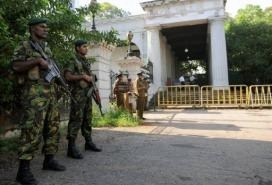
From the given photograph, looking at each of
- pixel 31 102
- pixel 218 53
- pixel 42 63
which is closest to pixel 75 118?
pixel 31 102

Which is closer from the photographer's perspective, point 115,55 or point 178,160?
point 178,160

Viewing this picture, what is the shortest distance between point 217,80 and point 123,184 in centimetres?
1950

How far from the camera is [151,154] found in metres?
5.50

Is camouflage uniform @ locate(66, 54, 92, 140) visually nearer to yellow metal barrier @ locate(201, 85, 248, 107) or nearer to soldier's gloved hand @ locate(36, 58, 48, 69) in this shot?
soldier's gloved hand @ locate(36, 58, 48, 69)

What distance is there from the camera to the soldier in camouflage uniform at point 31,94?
369 cm

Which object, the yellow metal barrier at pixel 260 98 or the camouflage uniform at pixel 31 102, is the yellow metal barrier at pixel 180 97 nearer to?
the yellow metal barrier at pixel 260 98

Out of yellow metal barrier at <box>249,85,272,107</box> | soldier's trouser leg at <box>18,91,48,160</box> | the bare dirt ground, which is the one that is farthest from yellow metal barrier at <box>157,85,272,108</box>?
soldier's trouser leg at <box>18,91,48,160</box>

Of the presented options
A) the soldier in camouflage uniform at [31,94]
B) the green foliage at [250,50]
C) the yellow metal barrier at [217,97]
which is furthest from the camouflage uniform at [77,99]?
the green foliage at [250,50]

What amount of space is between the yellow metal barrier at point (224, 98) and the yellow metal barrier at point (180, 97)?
0.48 m

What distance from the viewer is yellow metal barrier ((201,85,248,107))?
19000 mm

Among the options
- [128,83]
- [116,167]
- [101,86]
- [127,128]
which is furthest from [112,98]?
[116,167]

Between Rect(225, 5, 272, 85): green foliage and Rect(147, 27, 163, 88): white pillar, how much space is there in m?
8.21

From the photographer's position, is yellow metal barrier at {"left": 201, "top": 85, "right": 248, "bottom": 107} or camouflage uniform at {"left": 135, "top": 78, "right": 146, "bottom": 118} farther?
yellow metal barrier at {"left": 201, "top": 85, "right": 248, "bottom": 107}

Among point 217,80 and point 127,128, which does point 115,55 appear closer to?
point 217,80
